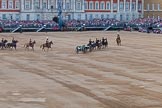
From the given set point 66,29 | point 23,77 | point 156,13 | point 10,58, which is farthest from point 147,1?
point 23,77

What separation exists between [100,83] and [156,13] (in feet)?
403

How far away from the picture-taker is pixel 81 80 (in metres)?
31.8

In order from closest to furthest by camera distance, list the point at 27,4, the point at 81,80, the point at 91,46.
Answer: the point at 81,80, the point at 91,46, the point at 27,4

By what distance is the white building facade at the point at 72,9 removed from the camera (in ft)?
426

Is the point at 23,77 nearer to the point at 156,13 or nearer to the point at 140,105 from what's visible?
the point at 140,105

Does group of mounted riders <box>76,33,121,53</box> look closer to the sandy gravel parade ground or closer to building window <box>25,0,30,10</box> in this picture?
the sandy gravel parade ground

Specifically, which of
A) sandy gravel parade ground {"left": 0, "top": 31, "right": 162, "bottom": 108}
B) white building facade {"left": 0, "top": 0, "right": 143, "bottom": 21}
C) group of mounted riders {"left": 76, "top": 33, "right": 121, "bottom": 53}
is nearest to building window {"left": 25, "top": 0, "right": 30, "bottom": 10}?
white building facade {"left": 0, "top": 0, "right": 143, "bottom": 21}

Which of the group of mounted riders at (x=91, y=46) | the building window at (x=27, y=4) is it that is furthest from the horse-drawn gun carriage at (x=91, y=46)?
the building window at (x=27, y=4)

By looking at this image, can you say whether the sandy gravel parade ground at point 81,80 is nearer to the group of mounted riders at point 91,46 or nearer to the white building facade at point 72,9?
the group of mounted riders at point 91,46

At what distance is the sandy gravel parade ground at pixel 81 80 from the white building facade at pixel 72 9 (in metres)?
81.1

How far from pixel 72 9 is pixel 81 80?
10689 centimetres

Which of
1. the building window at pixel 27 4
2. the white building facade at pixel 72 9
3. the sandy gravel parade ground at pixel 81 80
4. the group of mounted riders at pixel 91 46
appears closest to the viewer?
the sandy gravel parade ground at pixel 81 80

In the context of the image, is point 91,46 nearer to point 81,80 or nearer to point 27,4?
point 81,80

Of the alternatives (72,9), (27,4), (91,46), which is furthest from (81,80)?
(72,9)
